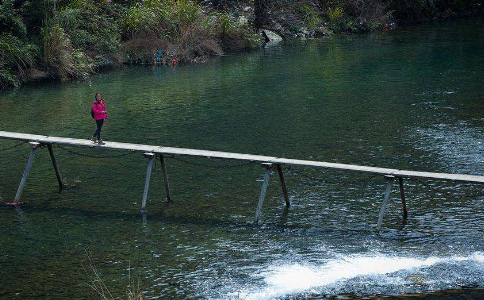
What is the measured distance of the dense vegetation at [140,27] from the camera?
37531 mm

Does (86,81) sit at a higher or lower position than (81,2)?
lower

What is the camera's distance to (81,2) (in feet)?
138

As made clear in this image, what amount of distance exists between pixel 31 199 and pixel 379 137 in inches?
482

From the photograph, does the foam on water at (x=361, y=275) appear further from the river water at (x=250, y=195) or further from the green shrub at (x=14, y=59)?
the green shrub at (x=14, y=59)

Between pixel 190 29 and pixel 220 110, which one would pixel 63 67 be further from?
pixel 220 110

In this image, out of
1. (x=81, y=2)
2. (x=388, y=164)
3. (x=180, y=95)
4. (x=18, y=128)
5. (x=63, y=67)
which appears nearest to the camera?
(x=388, y=164)

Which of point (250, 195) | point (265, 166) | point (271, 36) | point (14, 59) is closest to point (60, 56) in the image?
point (14, 59)

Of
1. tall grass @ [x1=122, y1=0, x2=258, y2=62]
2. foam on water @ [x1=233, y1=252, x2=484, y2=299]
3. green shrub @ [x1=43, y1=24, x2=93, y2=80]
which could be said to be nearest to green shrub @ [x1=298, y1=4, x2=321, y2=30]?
tall grass @ [x1=122, y1=0, x2=258, y2=62]

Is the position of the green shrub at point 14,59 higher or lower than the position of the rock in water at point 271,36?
higher

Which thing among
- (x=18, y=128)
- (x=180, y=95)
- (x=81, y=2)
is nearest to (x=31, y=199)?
(x=18, y=128)

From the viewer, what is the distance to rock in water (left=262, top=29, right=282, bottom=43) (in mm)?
51031

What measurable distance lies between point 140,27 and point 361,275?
32257 millimetres

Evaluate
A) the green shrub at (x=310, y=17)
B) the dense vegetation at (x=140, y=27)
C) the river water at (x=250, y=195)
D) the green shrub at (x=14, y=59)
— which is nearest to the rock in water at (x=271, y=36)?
the dense vegetation at (x=140, y=27)

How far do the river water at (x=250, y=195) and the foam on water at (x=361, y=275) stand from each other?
0.14ft
